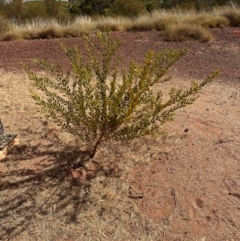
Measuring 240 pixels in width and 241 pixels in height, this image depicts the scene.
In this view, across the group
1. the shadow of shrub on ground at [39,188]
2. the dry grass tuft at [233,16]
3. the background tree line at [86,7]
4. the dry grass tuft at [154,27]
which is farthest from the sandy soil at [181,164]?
the background tree line at [86,7]

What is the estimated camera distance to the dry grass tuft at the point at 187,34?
7.24 meters

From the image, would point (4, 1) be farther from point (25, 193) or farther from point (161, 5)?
point (25, 193)

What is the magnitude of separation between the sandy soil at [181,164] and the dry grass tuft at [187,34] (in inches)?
117

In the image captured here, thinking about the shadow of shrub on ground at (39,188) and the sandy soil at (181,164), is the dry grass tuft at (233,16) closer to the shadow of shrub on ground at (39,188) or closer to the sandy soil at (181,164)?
the sandy soil at (181,164)

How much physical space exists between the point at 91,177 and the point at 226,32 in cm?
662

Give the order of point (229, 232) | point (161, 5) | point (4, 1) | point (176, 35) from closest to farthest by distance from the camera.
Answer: point (229, 232)
point (176, 35)
point (4, 1)
point (161, 5)

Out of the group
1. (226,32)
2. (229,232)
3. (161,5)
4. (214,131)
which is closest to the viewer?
(229,232)

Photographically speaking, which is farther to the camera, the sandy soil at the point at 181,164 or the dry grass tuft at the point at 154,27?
the dry grass tuft at the point at 154,27

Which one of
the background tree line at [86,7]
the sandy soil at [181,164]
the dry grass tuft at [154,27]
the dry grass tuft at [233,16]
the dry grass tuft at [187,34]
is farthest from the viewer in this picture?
the background tree line at [86,7]

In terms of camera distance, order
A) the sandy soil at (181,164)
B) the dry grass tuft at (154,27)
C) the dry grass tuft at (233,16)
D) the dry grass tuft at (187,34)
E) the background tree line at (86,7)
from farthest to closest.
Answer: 1. the background tree line at (86,7)
2. the dry grass tuft at (233,16)
3. the dry grass tuft at (154,27)
4. the dry grass tuft at (187,34)
5. the sandy soil at (181,164)

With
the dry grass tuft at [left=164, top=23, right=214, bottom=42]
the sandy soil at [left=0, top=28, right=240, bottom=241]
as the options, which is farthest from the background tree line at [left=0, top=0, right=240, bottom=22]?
the sandy soil at [left=0, top=28, right=240, bottom=241]

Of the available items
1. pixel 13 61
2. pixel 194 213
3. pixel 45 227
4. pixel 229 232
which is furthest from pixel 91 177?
pixel 13 61

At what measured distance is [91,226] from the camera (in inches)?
85.7

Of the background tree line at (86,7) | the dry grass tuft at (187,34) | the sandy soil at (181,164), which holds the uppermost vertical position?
the background tree line at (86,7)
